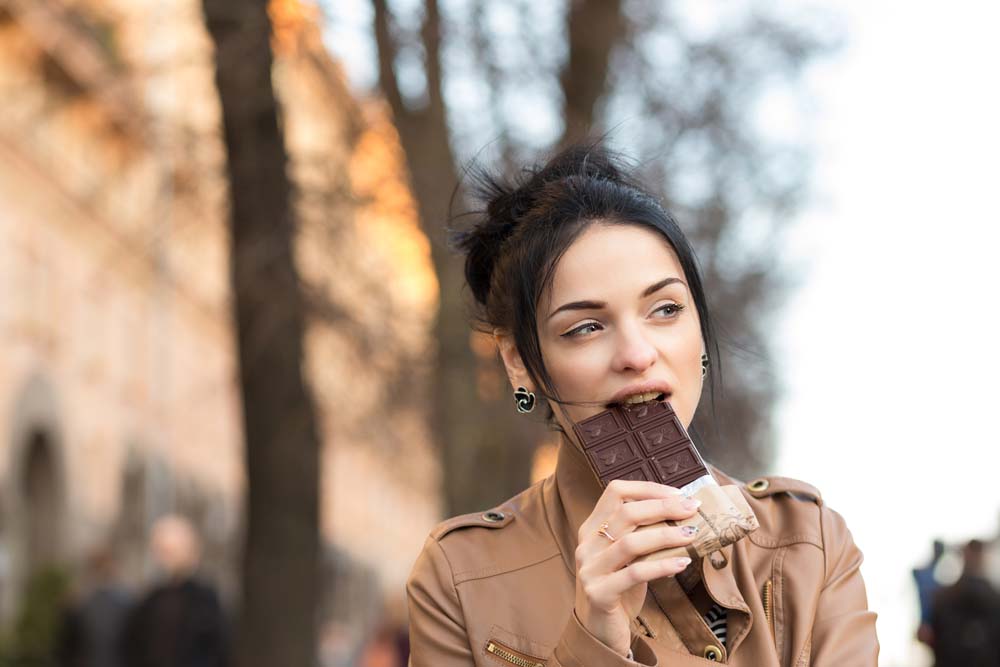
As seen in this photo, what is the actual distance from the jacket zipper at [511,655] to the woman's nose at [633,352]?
22.8 inches

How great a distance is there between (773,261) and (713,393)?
16.7 metres

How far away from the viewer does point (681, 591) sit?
308 centimetres

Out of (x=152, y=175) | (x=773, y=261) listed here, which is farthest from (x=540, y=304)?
(x=152, y=175)

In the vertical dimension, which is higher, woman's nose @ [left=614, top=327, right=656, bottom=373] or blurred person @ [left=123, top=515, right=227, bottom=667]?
woman's nose @ [left=614, top=327, right=656, bottom=373]

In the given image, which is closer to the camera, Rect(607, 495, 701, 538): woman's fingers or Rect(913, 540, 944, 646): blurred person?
Rect(607, 495, 701, 538): woman's fingers

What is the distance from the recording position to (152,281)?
2336 centimetres

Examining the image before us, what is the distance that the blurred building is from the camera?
12391 millimetres

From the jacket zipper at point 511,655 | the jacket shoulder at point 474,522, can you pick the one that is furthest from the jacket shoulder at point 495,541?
the jacket zipper at point 511,655

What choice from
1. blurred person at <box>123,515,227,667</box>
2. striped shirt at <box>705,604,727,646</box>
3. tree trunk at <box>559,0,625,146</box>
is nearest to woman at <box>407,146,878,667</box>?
striped shirt at <box>705,604,727,646</box>

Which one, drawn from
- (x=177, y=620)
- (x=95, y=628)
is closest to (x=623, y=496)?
(x=177, y=620)

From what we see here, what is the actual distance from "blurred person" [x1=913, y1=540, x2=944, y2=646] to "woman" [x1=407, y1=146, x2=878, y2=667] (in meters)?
8.55

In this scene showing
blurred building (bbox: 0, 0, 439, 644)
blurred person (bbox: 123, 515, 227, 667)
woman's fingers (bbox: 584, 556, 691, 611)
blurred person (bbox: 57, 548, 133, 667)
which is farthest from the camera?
blurred person (bbox: 57, 548, 133, 667)

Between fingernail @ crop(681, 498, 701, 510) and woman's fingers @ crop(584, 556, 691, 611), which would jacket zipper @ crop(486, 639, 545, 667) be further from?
fingernail @ crop(681, 498, 701, 510)

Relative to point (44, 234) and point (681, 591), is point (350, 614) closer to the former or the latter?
point (44, 234)
